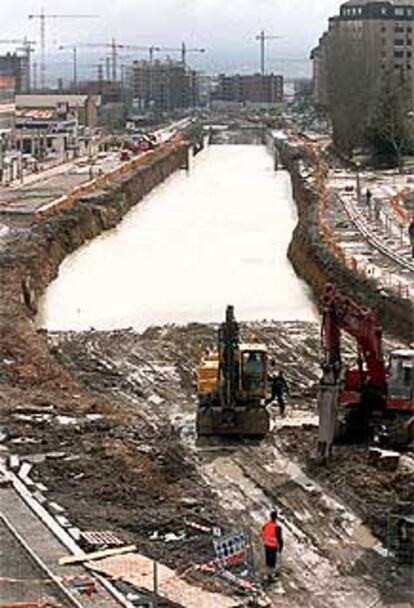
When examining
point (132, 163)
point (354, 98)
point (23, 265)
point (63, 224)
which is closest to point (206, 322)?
point (23, 265)

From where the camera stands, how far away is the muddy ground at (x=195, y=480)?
40.0 ft

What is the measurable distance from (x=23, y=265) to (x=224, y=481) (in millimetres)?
16697

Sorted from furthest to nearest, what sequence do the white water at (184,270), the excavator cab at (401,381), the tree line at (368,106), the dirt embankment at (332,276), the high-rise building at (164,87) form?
the high-rise building at (164,87) < the tree line at (368,106) < the white water at (184,270) < the dirt embankment at (332,276) < the excavator cab at (401,381)

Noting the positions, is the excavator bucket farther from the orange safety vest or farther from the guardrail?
the guardrail

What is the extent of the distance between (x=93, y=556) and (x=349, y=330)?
16.3 ft

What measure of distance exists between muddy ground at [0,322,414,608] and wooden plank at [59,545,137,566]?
27 centimetres

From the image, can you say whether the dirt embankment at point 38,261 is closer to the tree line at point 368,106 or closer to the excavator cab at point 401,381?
the excavator cab at point 401,381

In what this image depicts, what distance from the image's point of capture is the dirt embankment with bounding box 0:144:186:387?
67.6ft

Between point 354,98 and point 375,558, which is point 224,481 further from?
point 354,98

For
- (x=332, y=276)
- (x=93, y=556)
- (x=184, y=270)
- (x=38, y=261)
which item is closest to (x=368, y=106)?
(x=184, y=270)

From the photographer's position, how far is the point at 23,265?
30.7m

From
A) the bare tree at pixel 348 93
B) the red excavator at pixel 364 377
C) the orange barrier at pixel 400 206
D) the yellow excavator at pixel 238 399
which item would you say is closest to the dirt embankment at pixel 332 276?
the orange barrier at pixel 400 206

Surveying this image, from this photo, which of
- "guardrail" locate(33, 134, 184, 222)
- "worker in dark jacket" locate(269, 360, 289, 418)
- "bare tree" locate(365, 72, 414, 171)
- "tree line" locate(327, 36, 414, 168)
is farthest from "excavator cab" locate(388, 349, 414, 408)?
"tree line" locate(327, 36, 414, 168)

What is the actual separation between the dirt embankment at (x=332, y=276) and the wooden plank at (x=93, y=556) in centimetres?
1161
